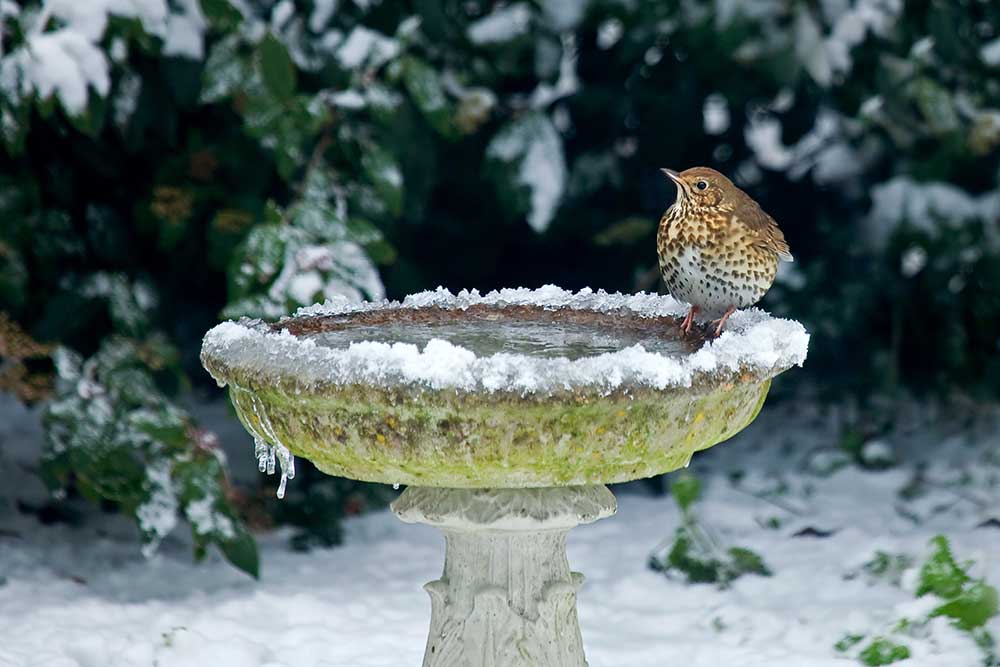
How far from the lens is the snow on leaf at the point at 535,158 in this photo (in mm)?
3344

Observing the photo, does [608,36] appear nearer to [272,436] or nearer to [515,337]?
[515,337]

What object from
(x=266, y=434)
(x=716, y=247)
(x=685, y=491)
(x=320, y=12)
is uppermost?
(x=320, y=12)

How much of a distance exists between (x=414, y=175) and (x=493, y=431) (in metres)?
1.78

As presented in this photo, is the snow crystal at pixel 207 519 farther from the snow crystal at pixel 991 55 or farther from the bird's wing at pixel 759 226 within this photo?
the snow crystal at pixel 991 55

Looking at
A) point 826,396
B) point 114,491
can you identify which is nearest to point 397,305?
point 114,491

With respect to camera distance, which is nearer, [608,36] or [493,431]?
[493,431]

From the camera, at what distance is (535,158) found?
338 centimetres

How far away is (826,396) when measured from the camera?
4727 millimetres

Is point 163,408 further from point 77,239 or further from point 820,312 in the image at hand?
point 820,312

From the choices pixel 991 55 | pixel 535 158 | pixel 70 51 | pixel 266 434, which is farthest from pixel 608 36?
pixel 266 434

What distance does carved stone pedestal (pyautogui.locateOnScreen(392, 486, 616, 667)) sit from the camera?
6.96 ft

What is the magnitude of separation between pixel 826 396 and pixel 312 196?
2.28 m

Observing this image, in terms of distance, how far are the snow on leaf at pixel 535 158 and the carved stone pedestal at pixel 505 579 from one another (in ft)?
4.09

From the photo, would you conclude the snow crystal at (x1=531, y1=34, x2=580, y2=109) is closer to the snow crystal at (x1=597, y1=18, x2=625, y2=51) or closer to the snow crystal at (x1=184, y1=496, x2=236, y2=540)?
the snow crystal at (x1=597, y1=18, x2=625, y2=51)
